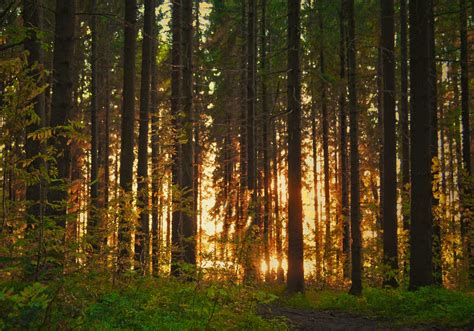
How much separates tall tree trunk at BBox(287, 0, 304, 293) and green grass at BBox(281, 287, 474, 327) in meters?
1.37

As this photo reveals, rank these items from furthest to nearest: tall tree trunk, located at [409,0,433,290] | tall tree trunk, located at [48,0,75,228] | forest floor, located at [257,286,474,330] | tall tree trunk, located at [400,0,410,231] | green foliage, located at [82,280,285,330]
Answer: tall tree trunk, located at [400,0,410,231]
tall tree trunk, located at [409,0,433,290]
forest floor, located at [257,286,474,330]
tall tree trunk, located at [48,0,75,228]
green foliage, located at [82,280,285,330]

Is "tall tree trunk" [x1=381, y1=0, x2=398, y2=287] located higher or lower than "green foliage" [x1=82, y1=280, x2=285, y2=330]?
higher

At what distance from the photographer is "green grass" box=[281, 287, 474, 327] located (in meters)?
9.13

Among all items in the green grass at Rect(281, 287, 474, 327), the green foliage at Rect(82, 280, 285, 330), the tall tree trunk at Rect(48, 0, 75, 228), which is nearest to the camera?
the green foliage at Rect(82, 280, 285, 330)

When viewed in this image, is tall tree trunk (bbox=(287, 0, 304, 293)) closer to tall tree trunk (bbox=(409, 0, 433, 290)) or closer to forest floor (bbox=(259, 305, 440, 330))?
forest floor (bbox=(259, 305, 440, 330))

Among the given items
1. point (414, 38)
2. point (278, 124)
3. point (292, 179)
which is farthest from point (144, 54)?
point (278, 124)

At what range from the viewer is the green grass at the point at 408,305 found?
9133 millimetres

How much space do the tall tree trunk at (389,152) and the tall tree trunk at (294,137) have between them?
2.58 m

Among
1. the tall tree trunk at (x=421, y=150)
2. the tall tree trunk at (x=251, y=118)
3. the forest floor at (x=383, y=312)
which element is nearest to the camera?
the forest floor at (x=383, y=312)

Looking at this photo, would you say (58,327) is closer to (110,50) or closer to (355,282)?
(355,282)

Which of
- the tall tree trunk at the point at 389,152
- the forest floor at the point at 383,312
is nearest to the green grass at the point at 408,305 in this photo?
the forest floor at the point at 383,312

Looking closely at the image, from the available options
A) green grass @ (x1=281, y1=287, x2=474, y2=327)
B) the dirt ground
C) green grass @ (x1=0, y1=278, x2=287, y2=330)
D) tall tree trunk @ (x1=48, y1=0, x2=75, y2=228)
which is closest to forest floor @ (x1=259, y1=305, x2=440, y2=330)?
the dirt ground

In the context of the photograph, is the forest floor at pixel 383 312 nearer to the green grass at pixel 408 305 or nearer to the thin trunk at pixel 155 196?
the green grass at pixel 408 305

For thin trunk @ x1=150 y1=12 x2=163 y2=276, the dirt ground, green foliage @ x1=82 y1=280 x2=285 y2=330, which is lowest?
the dirt ground
